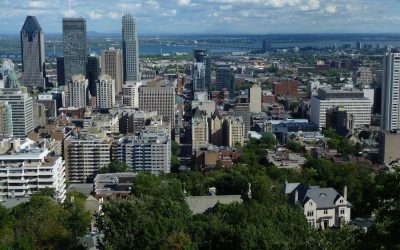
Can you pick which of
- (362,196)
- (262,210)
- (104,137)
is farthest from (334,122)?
(262,210)

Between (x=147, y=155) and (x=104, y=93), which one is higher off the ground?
(x=104, y=93)

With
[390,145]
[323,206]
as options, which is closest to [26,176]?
[323,206]

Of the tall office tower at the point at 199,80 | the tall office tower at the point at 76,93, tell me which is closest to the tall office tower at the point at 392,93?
the tall office tower at the point at 199,80

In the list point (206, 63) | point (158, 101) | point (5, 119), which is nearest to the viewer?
point (5, 119)

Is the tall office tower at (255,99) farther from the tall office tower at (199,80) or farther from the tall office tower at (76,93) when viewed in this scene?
the tall office tower at (76,93)

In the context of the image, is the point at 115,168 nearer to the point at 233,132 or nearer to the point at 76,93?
the point at 233,132

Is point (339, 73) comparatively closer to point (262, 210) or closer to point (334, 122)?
point (334, 122)

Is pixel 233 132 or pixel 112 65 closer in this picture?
pixel 233 132

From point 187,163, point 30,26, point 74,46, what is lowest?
point 187,163
